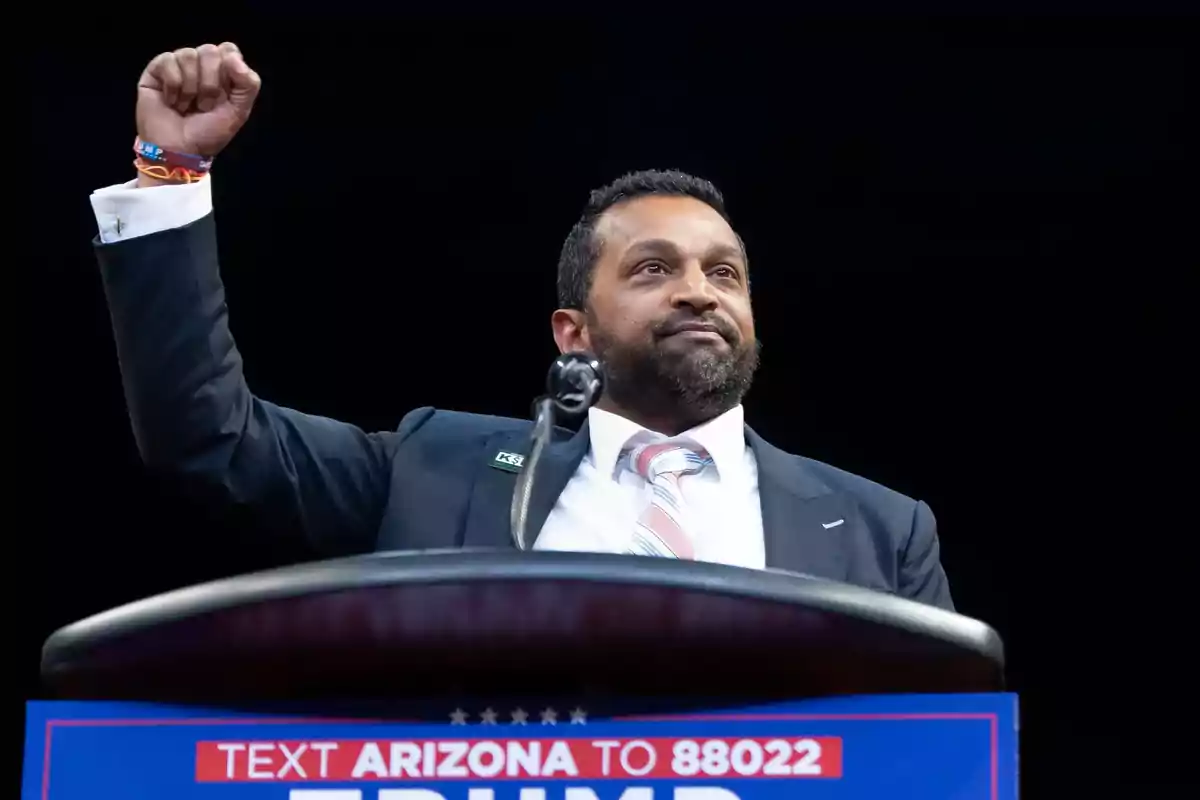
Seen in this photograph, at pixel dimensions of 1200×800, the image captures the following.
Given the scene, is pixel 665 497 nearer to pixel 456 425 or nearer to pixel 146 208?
pixel 456 425

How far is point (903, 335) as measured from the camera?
9.02ft

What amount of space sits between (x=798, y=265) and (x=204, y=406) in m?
1.35

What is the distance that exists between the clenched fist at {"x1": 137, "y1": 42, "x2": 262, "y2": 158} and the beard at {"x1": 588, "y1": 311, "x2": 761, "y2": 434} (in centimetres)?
69

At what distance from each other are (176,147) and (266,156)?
125cm

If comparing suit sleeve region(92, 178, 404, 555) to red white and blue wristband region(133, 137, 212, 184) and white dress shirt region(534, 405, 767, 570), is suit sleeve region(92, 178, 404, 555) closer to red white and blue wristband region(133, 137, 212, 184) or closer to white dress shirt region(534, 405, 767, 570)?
red white and blue wristband region(133, 137, 212, 184)

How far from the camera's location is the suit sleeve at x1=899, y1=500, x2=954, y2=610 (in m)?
1.83

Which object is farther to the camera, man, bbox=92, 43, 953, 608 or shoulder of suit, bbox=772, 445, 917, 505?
shoulder of suit, bbox=772, 445, 917, 505

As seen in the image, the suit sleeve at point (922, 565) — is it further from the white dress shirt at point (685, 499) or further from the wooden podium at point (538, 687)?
the wooden podium at point (538, 687)

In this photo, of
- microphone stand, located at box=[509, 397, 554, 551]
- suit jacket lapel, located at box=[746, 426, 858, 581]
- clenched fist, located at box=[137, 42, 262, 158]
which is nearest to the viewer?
microphone stand, located at box=[509, 397, 554, 551]

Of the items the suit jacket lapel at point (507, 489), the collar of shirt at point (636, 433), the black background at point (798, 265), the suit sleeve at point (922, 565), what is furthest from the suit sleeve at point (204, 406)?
the black background at point (798, 265)

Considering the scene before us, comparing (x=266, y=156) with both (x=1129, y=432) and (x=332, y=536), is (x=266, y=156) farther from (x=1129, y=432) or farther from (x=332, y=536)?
(x=1129, y=432)

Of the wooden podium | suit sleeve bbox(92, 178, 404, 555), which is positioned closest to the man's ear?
suit sleeve bbox(92, 178, 404, 555)

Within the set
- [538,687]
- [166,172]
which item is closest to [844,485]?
[166,172]

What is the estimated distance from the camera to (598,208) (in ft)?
7.68
